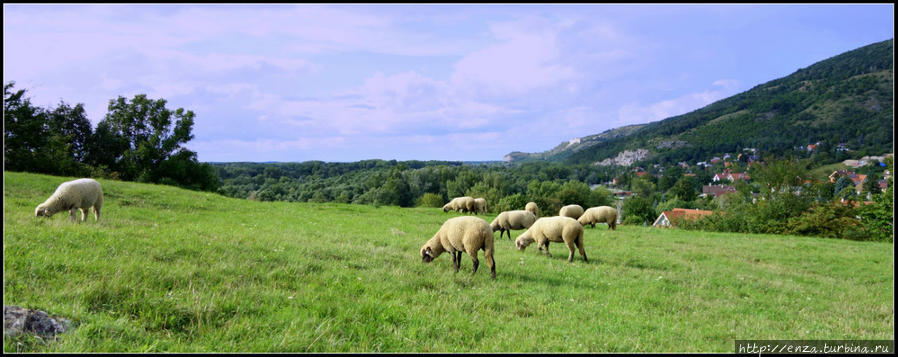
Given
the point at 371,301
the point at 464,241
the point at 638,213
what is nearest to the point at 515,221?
the point at 464,241

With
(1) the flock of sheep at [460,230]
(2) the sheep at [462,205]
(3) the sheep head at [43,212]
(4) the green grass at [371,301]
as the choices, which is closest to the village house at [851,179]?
(2) the sheep at [462,205]

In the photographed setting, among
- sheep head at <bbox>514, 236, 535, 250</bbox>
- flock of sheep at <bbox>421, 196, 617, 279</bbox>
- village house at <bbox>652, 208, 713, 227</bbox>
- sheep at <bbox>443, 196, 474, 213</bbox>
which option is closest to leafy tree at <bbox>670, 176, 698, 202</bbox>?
village house at <bbox>652, 208, 713, 227</bbox>

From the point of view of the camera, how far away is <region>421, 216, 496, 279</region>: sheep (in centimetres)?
967

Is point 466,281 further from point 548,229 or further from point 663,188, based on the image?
point 663,188

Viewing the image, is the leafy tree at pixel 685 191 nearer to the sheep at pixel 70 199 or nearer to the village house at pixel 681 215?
the village house at pixel 681 215

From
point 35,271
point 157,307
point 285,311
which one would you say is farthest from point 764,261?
point 35,271

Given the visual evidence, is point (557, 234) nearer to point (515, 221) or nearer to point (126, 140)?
point (515, 221)

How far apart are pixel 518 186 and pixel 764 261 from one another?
4332 inches

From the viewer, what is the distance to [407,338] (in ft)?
17.4

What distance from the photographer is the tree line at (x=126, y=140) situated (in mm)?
42750

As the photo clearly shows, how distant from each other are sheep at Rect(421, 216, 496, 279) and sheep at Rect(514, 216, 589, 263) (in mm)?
4659

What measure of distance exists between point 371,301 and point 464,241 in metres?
3.81

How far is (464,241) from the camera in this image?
9.83 meters

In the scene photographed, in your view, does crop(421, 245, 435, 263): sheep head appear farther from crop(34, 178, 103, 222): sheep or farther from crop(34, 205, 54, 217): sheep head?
crop(34, 205, 54, 217): sheep head
